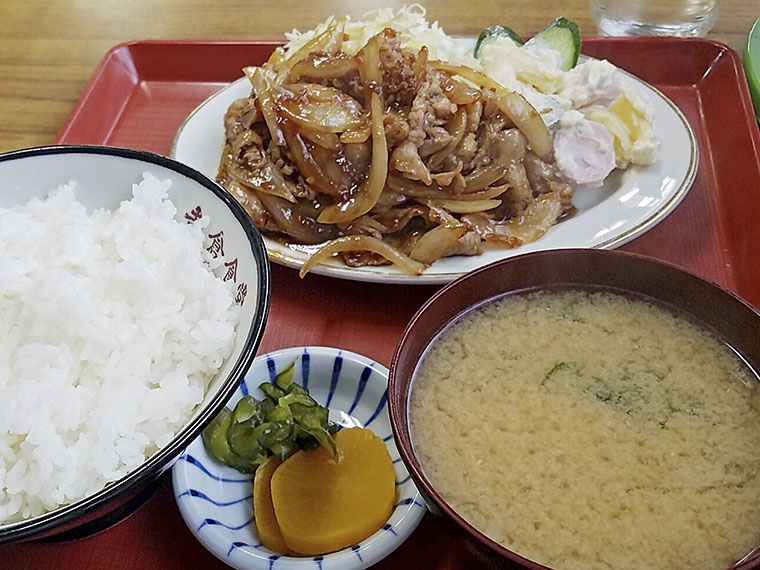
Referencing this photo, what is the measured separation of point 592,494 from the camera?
119 centimetres

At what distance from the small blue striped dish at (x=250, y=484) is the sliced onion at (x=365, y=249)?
1.28 ft

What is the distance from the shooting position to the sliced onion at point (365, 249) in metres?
2.05

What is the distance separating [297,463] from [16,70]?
8.81ft

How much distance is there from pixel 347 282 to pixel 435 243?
302mm

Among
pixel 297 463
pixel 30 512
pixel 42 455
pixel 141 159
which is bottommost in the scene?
pixel 297 463

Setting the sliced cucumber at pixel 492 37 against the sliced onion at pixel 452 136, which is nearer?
the sliced onion at pixel 452 136

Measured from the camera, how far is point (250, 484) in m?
1.55

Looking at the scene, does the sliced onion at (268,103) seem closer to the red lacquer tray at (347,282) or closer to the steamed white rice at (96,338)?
the red lacquer tray at (347,282)

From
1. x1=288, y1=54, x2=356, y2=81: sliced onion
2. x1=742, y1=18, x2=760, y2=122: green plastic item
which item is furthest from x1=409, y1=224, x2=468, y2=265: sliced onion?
x1=742, y1=18, x2=760, y2=122: green plastic item

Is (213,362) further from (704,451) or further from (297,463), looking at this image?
(704,451)

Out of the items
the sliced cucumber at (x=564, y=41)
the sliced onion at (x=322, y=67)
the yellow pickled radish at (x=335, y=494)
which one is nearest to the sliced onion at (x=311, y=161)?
the sliced onion at (x=322, y=67)

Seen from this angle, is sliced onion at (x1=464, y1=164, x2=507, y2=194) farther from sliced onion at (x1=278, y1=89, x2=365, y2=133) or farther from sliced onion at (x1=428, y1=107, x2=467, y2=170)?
sliced onion at (x1=278, y1=89, x2=365, y2=133)

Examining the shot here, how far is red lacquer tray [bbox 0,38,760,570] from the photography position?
1532 mm

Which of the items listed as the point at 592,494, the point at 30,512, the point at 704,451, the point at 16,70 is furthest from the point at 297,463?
the point at 16,70
